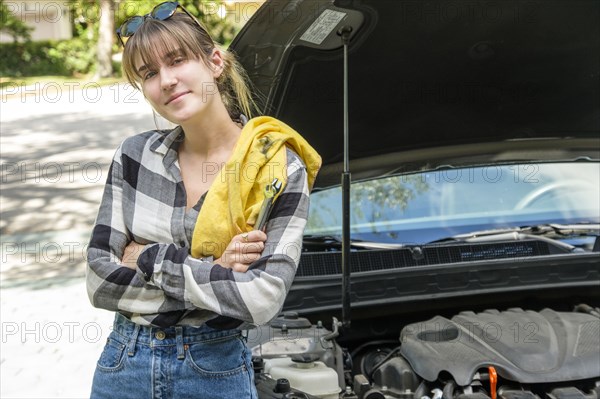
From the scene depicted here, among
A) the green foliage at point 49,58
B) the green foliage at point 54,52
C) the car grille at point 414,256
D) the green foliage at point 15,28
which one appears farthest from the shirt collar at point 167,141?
the green foliage at point 49,58

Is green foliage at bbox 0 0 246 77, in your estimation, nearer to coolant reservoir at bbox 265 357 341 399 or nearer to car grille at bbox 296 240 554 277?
car grille at bbox 296 240 554 277

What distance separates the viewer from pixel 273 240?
1.92m

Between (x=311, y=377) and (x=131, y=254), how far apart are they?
82 cm

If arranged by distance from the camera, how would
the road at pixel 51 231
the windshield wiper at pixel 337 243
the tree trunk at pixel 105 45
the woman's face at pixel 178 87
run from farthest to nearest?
the tree trunk at pixel 105 45, the road at pixel 51 231, the windshield wiper at pixel 337 243, the woman's face at pixel 178 87

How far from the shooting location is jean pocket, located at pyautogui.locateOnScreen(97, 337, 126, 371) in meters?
1.88

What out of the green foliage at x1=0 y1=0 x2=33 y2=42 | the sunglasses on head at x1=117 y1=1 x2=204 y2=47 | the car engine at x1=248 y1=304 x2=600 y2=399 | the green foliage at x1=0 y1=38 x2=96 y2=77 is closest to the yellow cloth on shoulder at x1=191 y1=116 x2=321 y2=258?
the sunglasses on head at x1=117 y1=1 x2=204 y2=47

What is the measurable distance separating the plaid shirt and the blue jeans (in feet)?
0.11

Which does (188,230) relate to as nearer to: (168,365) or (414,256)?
(168,365)

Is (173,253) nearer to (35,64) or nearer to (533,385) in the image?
(533,385)

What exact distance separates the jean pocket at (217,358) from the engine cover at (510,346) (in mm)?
845

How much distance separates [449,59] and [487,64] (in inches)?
7.0

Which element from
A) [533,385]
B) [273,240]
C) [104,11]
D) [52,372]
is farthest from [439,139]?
[104,11]

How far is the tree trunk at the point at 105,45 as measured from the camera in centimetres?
1936

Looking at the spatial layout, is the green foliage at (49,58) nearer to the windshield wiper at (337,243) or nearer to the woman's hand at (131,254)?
the windshield wiper at (337,243)
